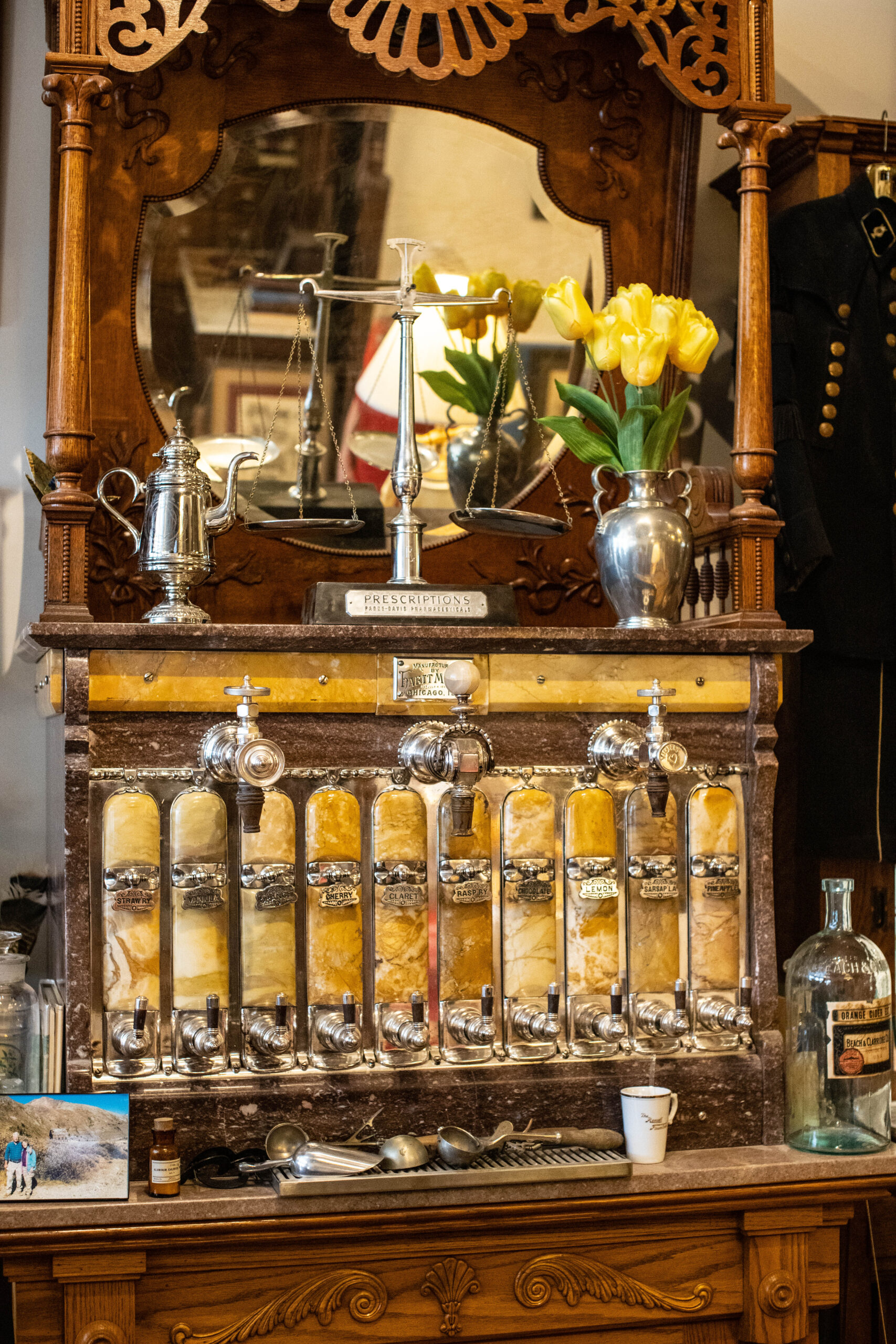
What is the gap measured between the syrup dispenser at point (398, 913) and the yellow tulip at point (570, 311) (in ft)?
2.62

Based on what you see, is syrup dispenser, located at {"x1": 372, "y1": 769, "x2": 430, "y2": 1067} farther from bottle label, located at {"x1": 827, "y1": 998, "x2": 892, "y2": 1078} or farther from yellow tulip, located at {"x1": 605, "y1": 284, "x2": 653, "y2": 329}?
yellow tulip, located at {"x1": 605, "y1": 284, "x2": 653, "y2": 329}

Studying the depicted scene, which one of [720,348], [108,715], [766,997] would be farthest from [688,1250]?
[720,348]

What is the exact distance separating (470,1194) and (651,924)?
1.67 feet

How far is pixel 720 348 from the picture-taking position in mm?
3029

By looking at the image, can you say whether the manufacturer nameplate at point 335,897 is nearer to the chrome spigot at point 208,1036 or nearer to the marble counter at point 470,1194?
the chrome spigot at point 208,1036

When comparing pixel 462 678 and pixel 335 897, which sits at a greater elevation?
pixel 462 678

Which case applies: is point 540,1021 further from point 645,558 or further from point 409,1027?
point 645,558

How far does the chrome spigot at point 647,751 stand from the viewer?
2.11m

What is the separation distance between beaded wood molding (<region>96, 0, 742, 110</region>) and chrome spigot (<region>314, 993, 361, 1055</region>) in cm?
142

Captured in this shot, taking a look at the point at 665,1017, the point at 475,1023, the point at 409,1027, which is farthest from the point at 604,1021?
the point at 409,1027

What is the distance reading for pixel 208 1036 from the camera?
2014 mm

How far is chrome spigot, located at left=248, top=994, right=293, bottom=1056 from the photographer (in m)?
2.03

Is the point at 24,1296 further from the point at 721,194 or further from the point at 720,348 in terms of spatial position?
the point at 721,194

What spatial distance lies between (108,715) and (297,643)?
290 millimetres
